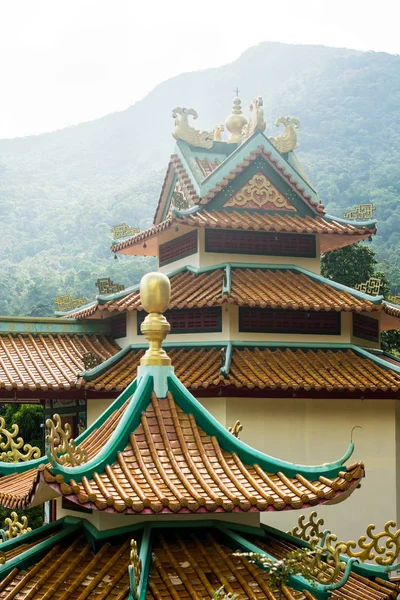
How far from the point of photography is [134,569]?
20.9ft

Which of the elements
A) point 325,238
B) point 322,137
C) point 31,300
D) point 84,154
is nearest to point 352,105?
point 322,137

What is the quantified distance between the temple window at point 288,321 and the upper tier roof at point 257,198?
1509mm

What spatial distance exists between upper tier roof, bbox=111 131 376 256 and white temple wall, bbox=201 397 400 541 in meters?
3.20

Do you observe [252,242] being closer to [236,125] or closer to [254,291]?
[254,291]

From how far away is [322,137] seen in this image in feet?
349

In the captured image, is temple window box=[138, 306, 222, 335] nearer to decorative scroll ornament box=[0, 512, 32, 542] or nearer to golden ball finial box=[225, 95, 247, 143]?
golden ball finial box=[225, 95, 247, 143]

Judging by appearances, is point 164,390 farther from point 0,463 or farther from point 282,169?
point 282,169

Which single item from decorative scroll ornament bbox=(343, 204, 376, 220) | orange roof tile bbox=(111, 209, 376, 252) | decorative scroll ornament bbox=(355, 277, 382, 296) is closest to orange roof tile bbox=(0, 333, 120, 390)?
orange roof tile bbox=(111, 209, 376, 252)

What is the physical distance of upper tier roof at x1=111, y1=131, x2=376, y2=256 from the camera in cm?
1681

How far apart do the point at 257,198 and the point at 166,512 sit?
11321 mm

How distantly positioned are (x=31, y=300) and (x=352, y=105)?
56907mm

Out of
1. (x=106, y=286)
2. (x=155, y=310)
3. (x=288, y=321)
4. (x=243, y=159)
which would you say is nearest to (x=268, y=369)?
(x=288, y=321)

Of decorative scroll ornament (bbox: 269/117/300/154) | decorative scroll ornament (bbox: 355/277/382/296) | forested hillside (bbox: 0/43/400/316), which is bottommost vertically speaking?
decorative scroll ornament (bbox: 355/277/382/296)

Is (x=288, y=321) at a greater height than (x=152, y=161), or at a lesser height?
lesser
